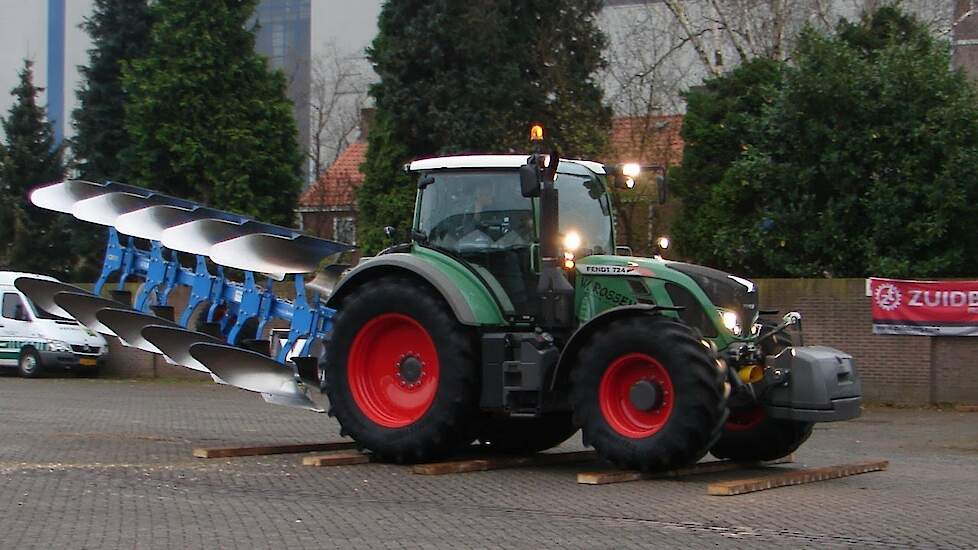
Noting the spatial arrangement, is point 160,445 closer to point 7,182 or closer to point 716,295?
point 716,295

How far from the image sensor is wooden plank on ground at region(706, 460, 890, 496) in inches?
412

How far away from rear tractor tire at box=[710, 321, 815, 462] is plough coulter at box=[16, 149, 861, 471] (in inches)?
0.6

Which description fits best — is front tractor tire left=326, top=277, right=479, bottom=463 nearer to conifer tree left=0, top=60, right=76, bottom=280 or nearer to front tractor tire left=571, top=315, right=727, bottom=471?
front tractor tire left=571, top=315, right=727, bottom=471

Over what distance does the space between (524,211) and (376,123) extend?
1898 cm

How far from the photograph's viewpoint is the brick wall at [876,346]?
21.7 m

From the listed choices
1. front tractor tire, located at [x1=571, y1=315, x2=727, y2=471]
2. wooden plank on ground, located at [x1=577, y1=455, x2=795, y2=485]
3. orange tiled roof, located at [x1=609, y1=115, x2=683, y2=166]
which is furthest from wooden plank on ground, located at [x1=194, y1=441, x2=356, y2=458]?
orange tiled roof, located at [x1=609, y1=115, x2=683, y2=166]

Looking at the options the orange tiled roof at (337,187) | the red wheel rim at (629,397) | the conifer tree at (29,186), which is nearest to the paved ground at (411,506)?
the red wheel rim at (629,397)

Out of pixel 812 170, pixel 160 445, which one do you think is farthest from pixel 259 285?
pixel 812 170

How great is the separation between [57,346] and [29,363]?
2.54ft

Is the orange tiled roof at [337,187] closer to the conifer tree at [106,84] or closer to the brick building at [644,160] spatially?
the conifer tree at [106,84]

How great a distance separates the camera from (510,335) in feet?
38.8

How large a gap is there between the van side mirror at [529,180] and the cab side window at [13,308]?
19.7 m

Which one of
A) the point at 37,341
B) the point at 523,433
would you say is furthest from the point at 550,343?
the point at 37,341

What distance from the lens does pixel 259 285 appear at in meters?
14.5
